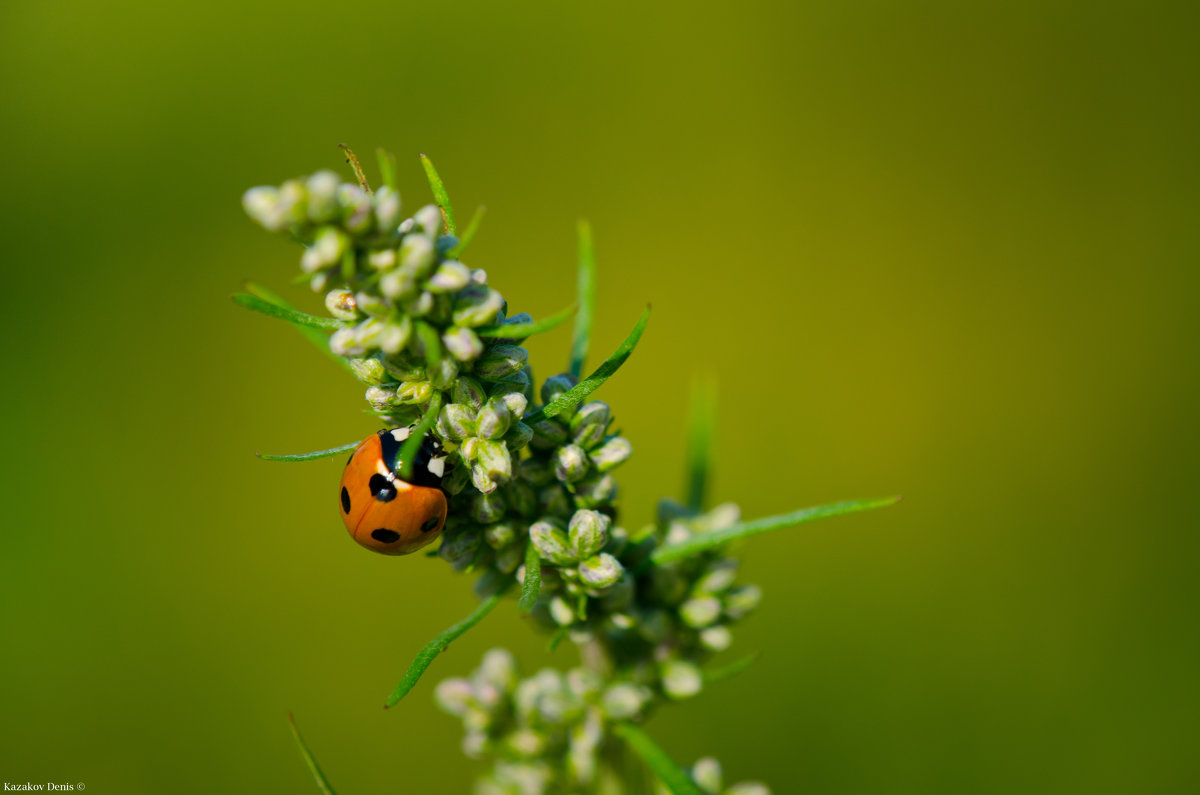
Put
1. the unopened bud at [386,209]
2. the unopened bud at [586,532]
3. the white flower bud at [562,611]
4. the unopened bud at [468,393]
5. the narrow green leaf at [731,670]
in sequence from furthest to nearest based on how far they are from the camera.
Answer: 1. the narrow green leaf at [731,670]
2. the white flower bud at [562,611]
3. the unopened bud at [586,532]
4. the unopened bud at [468,393]
5. the unopened bud at [386,209]

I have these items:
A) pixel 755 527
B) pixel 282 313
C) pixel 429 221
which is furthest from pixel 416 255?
pixel 755 527

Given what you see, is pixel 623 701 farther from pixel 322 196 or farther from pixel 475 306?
pixel 322 196

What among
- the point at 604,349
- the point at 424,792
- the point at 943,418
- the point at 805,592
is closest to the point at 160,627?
the point at 424,792

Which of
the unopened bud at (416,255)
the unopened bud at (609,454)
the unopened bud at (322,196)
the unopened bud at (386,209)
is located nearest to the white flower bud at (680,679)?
the unopened bud at (609,454)

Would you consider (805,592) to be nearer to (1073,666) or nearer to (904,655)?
(904,655)

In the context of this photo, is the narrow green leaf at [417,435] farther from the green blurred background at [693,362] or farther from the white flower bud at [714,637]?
the green blurred background at [693,362]

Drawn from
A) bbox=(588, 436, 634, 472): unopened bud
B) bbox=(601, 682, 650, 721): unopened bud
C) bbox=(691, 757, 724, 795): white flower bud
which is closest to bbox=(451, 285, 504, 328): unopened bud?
bbox=(588, 436, 634, 472): unopened bud
